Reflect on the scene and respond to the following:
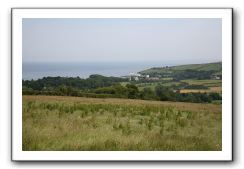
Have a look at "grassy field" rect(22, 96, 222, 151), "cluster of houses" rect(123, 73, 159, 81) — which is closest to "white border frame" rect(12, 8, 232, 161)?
"grassy field" rect(22, 96, 222, 151)

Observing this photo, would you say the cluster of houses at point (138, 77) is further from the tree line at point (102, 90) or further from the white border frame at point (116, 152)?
the white border frame at point (116, 152)

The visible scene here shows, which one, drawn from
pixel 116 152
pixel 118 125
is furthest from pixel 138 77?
pixel 116 152

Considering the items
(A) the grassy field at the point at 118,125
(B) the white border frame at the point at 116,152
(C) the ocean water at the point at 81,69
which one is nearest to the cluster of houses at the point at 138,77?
(C) the ocean water at the point at 81,69

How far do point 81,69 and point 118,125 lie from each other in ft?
1.93

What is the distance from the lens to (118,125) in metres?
10.3

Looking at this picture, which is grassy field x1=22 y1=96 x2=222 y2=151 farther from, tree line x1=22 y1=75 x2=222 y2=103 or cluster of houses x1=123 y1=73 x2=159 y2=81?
cluster of houses x1=123 y1=73 x2=159 y2=81

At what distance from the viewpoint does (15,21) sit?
10.2 metres

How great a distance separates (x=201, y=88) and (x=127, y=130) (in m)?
0.74

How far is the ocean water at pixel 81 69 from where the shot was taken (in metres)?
10.2

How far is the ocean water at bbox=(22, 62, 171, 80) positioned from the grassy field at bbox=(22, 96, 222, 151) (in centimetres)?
22

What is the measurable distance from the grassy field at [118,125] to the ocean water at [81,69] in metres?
0.22

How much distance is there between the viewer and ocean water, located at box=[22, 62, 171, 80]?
1021 cm

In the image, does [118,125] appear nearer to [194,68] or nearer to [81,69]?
[81,69]

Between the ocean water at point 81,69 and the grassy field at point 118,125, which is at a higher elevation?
the ocean water at point 81,69
